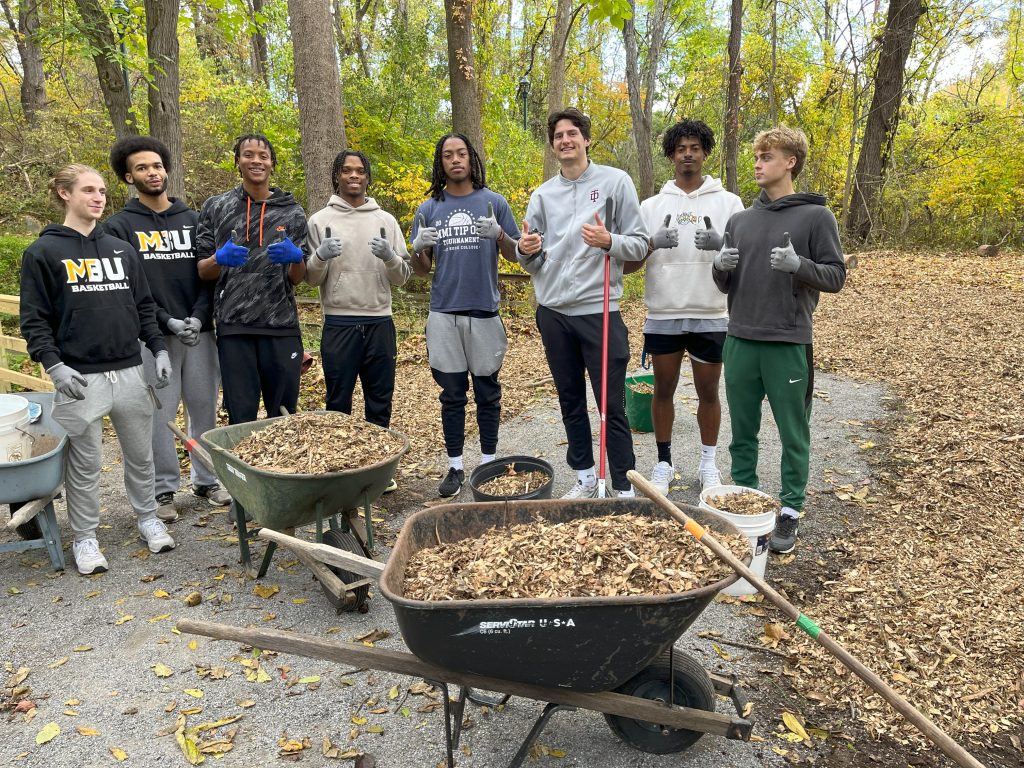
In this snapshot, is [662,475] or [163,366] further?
[662,475]

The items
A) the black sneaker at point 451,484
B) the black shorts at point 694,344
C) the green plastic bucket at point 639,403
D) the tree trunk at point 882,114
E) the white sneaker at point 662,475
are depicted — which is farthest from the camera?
the tree trunk at point 882,114

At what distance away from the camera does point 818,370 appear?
290 inches

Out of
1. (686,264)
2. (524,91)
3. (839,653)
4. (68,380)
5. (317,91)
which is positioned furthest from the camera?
(524,91)

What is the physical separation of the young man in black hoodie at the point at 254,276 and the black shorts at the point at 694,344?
6.97 feet

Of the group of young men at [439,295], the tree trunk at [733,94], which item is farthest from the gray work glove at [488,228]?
the tree trunk at [733,94]

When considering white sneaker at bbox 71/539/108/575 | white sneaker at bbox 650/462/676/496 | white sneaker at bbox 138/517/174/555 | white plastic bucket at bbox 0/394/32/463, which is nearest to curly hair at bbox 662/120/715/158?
white sneaker at bbox 650/462/676/496

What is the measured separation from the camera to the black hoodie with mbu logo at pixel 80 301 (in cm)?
330

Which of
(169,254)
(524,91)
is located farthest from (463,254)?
(524,91)

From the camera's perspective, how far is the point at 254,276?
390 centimetres

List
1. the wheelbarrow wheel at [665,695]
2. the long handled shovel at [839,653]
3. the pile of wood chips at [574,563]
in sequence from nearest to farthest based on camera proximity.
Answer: the long handled shovel at [839,653], the pile of wood chips at [574,563], the wheelbarrow wheel at [665,695]

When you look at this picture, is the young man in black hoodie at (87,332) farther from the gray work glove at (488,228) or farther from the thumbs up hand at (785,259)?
the thumbs up hand at (785,259)

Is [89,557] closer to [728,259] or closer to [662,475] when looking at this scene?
[662,475]

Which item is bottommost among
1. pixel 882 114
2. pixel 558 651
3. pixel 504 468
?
pixel 504 468

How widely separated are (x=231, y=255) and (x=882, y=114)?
1441 centimetres
